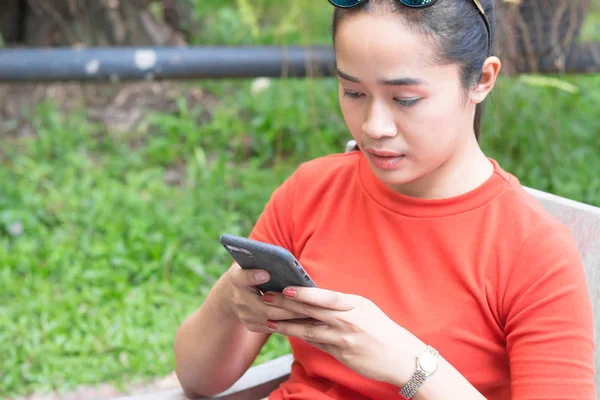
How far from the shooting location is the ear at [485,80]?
157 centimetres

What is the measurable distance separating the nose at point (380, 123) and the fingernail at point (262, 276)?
1.11 ft

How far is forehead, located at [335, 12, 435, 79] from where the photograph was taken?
4.73 ft

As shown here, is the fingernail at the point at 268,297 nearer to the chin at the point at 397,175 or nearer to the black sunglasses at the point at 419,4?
the chin at the point at 397,175

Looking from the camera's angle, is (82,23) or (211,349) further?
(82,23)

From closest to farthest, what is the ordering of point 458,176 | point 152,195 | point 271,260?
point 271,260 < point 458,176 < point 152,195

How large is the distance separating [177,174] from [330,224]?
9.31 ft

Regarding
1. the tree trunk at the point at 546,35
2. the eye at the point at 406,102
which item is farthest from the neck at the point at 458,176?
the tree trunk at the point at 546,35

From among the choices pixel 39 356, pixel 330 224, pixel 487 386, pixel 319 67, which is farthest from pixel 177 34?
pixel 487 386

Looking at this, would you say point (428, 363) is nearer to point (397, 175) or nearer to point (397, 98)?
point (397, 175)

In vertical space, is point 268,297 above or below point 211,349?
above

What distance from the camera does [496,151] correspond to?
430 centimetres

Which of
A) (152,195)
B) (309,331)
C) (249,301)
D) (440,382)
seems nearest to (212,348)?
(249,301)

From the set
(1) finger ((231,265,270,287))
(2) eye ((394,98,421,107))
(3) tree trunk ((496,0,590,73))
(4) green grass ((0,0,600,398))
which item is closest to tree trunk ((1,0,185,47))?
(4) green grass ((0,0,600,398))

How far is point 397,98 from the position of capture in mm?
1483
